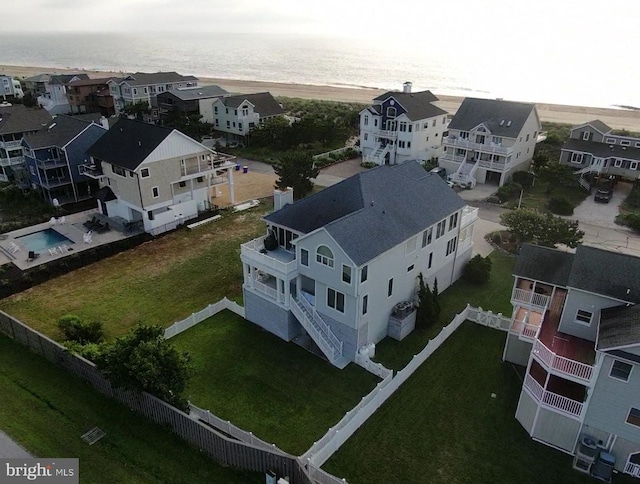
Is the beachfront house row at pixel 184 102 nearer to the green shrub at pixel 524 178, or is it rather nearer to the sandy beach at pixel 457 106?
the sandy beach at pixel 457 106

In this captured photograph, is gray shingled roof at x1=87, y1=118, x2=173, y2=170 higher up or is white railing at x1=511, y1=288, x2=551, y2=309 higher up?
gray shingled roof at x1=87, y1=118, x2=173, y2=170

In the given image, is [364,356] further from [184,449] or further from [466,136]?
[466,136]

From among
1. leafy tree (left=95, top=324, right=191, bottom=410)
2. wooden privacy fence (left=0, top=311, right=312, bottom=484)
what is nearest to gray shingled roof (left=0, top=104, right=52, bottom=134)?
wooden privacy fence (left=0, top=311, right=312, bottom=484)

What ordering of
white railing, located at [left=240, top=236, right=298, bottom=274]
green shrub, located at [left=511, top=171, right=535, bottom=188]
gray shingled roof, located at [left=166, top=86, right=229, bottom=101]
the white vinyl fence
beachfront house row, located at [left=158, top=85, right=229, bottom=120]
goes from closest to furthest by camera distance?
white railing, located at [left=240, top=236, right=298, bottom=274] → the white vinyl fence → green shrub, located at [left=511, top=171, right=535, bottom=188] → beachfront house row, located at [left=158, top=85, right=229, bottom=120] → gray shingled roof, located at [left=166, top=86, right=229, bottom=101]

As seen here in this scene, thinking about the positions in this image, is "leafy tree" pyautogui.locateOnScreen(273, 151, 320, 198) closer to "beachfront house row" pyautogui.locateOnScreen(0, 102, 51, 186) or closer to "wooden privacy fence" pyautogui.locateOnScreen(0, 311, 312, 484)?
"beachfront house row" pyautogui.locateOnScreen(0, 102, 51, 186)

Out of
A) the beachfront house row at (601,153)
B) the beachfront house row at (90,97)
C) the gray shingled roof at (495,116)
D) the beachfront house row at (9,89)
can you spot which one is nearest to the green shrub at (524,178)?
the gray shingled roof at (495,116)

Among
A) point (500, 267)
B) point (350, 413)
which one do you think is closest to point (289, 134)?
point (500, 267)
